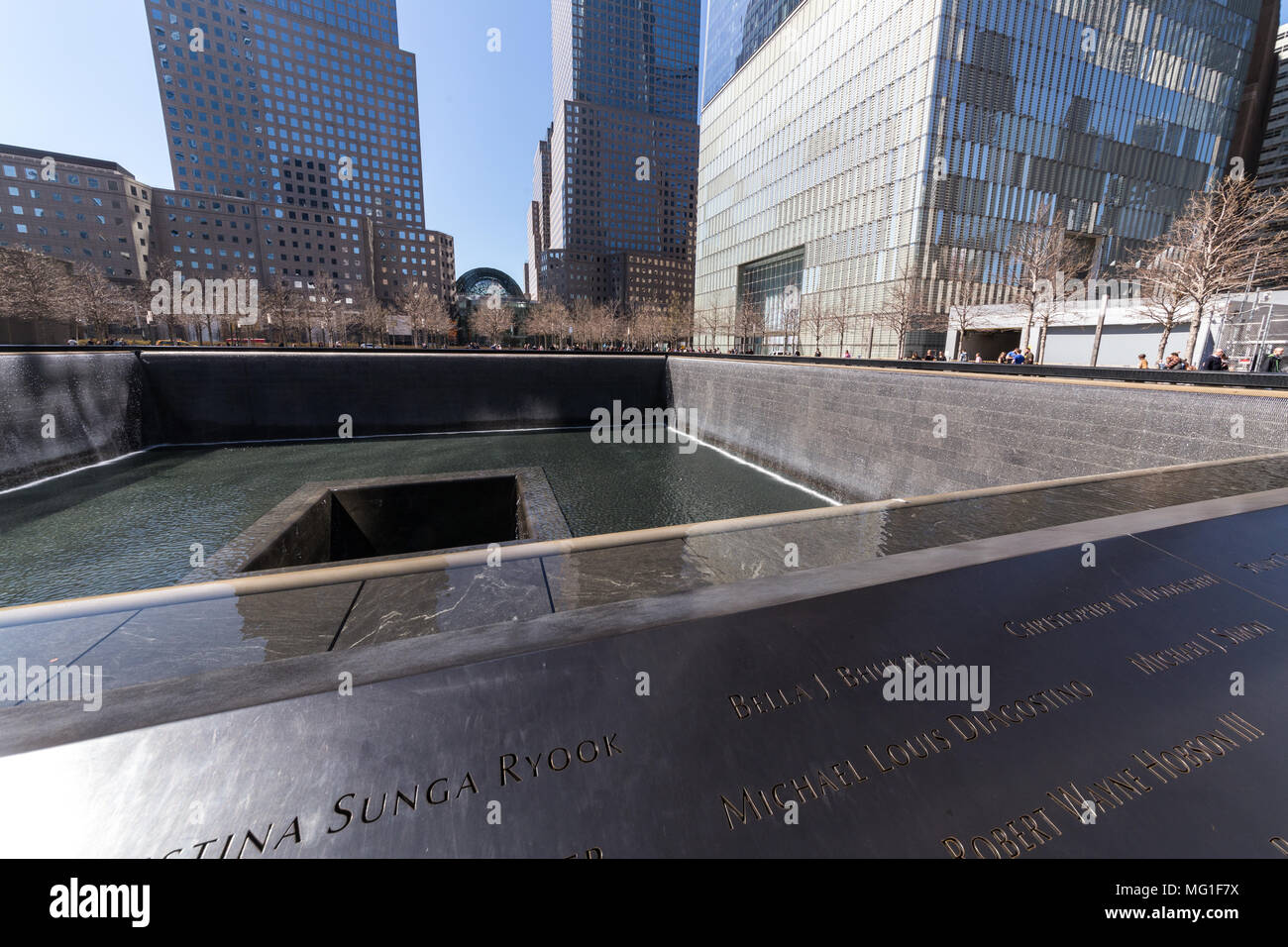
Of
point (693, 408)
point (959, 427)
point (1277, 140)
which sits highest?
point (1277, 140)

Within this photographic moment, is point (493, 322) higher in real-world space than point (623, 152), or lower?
lower

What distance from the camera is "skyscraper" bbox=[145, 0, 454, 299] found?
90.2 meters

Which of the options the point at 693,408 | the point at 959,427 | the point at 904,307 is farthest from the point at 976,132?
the point at 959,427

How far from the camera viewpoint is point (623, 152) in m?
117

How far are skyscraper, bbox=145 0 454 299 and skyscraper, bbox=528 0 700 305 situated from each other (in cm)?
3311

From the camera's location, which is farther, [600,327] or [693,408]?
[600,327]

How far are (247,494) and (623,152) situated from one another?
12523 cm

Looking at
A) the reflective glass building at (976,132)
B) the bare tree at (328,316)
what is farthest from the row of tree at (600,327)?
the reflective glass building at (976,132)

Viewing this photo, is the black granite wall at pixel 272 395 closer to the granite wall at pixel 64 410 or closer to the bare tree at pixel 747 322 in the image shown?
the granite wall at pixel 64 410

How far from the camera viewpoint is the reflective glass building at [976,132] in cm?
4031

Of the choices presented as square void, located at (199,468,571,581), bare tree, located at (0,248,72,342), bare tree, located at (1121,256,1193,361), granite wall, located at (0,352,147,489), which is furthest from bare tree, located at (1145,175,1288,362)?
bare tree, located at (0,248,72,342)

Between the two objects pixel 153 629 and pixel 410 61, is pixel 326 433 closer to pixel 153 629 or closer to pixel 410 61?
pixel 153 629

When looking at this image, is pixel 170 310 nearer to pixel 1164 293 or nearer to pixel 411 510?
pixel 411 510

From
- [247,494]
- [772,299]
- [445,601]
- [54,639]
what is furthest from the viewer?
[772,299]
